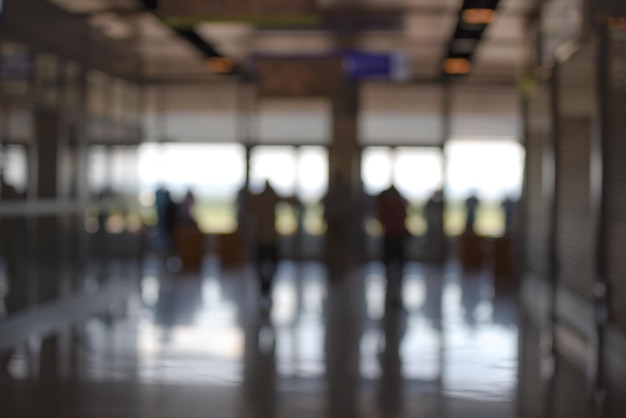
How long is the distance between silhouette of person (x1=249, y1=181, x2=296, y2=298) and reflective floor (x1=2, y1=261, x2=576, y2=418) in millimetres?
587

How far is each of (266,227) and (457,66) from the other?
6.44 meters

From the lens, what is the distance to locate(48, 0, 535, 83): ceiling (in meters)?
13.0

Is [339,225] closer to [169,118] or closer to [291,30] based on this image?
[291,30]

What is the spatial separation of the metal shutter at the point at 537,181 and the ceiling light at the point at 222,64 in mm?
5346

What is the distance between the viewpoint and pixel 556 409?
6.37 metres

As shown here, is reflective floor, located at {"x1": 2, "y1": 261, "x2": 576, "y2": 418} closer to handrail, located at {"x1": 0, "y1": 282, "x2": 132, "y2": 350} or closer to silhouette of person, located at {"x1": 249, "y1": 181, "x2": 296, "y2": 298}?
handrail, located at {"x1": 0, "y1": 282, "x2": 132, "y2": 350}

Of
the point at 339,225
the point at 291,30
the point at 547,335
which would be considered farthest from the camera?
the point at 339,225

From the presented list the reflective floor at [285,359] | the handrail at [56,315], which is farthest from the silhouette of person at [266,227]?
the handrail at [56,315]

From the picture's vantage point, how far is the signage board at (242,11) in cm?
824

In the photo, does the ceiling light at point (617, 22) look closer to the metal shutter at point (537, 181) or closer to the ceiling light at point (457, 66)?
the metal shutter at point (537, 181)

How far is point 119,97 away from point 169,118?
7.65 m

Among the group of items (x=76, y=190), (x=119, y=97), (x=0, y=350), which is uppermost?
(x=119, y=97)

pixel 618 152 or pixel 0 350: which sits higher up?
pixel 618 152

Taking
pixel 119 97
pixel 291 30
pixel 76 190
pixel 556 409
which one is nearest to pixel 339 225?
pixel 291 30
